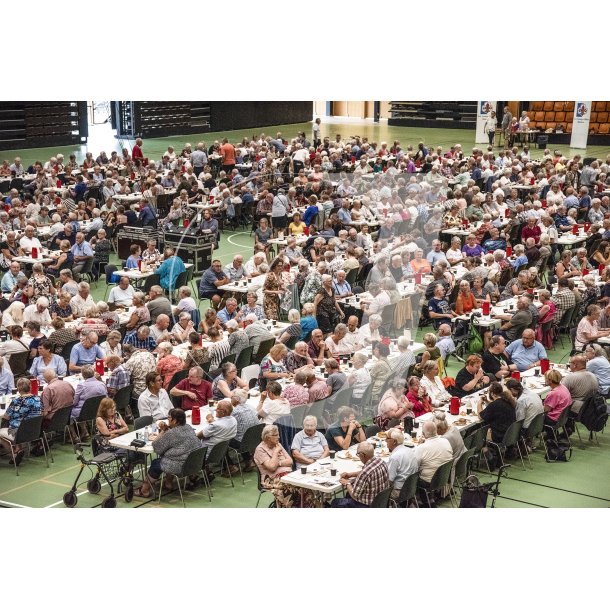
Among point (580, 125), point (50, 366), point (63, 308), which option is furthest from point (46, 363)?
point (580, 125)

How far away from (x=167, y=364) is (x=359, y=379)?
7.43ft

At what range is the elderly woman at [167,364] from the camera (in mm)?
12375

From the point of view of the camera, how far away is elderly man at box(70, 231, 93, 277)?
704 inches

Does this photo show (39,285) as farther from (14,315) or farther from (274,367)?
(274,367)

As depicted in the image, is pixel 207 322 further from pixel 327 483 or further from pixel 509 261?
pixel 509 261

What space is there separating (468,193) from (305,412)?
11856 millimetres

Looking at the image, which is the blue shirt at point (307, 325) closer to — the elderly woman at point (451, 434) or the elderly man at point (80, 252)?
the elderly woman at point (451, 434)

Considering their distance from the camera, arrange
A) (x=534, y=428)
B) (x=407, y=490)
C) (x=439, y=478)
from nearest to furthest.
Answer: (x=407, y=490) → (x=439, y=478) → (x=534, y=428)

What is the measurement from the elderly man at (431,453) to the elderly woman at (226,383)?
247cm

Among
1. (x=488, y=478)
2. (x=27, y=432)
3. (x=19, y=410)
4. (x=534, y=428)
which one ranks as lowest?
(x=488, y=478)

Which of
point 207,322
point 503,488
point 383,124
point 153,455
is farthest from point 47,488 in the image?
point 383,124

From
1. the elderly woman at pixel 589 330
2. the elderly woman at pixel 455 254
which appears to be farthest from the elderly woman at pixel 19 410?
the elderly woman at pixel 455 254

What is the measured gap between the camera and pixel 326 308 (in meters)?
15.3

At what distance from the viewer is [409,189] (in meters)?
24.3
